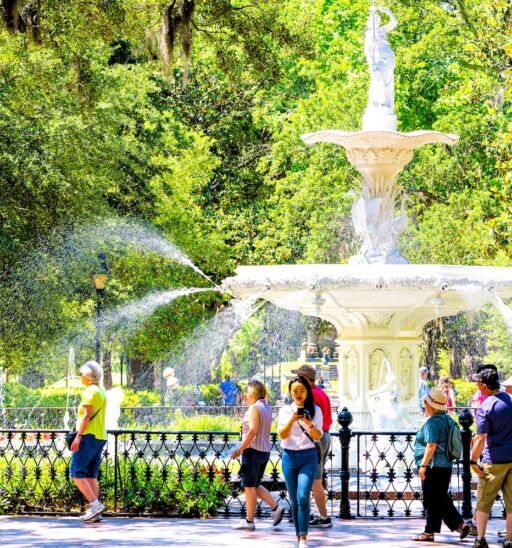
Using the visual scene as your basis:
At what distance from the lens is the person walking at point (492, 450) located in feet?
34.9

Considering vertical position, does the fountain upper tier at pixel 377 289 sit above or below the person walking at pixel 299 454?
above

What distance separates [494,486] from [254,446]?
2146 mm

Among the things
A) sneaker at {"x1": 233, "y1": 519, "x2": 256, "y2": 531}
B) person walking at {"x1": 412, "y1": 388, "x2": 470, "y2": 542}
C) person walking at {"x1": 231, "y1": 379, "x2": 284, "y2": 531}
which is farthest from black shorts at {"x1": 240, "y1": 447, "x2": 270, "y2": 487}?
person walking at {"x1": 412, "y1": 388, "x2": 470, "y2": 542}

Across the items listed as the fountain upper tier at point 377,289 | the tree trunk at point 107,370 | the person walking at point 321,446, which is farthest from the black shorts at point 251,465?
the tree trunk at point 107,370

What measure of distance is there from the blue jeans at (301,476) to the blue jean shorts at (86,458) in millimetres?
2438

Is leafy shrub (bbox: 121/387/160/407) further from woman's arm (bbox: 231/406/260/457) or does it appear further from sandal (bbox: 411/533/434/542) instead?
sandal (bbox: 411/533/434/542)

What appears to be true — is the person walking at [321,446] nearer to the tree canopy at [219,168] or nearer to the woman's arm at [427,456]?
the woman's arm at [427,456]

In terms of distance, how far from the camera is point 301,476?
413 inches

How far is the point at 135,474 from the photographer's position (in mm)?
12992

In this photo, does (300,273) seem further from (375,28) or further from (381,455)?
(375,28)

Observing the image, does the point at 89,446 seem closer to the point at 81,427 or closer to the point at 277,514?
the point at 81,427

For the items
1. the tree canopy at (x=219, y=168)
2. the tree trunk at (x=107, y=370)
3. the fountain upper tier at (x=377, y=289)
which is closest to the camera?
the fountain upper tier at (x=377, y=289)

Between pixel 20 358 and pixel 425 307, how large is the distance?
537 inches

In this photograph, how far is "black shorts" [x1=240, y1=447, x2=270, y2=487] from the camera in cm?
1162
